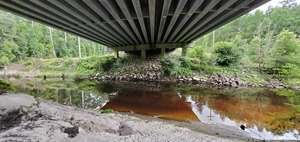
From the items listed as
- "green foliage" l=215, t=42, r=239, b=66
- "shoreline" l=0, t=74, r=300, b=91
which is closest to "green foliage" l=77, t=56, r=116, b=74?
"shoreline" l=0, t=74, r=300, b=91

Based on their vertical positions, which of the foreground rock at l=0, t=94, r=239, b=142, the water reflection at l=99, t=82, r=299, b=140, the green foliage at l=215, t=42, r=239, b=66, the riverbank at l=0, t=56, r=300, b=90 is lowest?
the water reflection at l=99, t=82, r=299, b=140

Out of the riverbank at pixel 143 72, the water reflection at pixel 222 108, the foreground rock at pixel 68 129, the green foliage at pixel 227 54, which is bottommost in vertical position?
the water reflection at pixel 222 108

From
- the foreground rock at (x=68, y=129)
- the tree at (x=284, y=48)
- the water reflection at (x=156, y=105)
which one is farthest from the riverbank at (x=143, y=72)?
the foreground rock at (x=68, y=129)

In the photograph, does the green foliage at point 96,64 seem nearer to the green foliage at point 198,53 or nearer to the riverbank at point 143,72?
the riverbank at point 143,72

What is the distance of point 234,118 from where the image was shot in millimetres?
7871

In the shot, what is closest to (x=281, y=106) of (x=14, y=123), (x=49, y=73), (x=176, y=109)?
(x=176, y=109)

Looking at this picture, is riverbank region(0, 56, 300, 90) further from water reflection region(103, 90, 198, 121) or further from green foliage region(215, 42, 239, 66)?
water reflection region(103, 90, 198, 121)

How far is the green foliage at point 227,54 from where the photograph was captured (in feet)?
59.7

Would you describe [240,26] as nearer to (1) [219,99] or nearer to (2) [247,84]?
(2) [247,84]

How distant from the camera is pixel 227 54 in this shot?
18391mm

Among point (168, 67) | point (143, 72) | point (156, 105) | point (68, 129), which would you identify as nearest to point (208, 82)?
point (168, 67)

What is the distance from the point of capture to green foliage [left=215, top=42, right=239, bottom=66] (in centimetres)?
1819

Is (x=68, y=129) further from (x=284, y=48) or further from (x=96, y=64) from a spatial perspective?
(x=96, y=64)

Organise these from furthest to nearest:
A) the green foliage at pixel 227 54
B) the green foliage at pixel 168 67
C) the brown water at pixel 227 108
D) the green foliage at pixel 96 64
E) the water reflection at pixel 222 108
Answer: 1. the green foliage at pixel 96 64
2. the green foliage at pixel 168 67
3. the green foliage at pixel 227 54
4. the water reflection at pixel 222 108
5. the brown water at pixel 227 108
